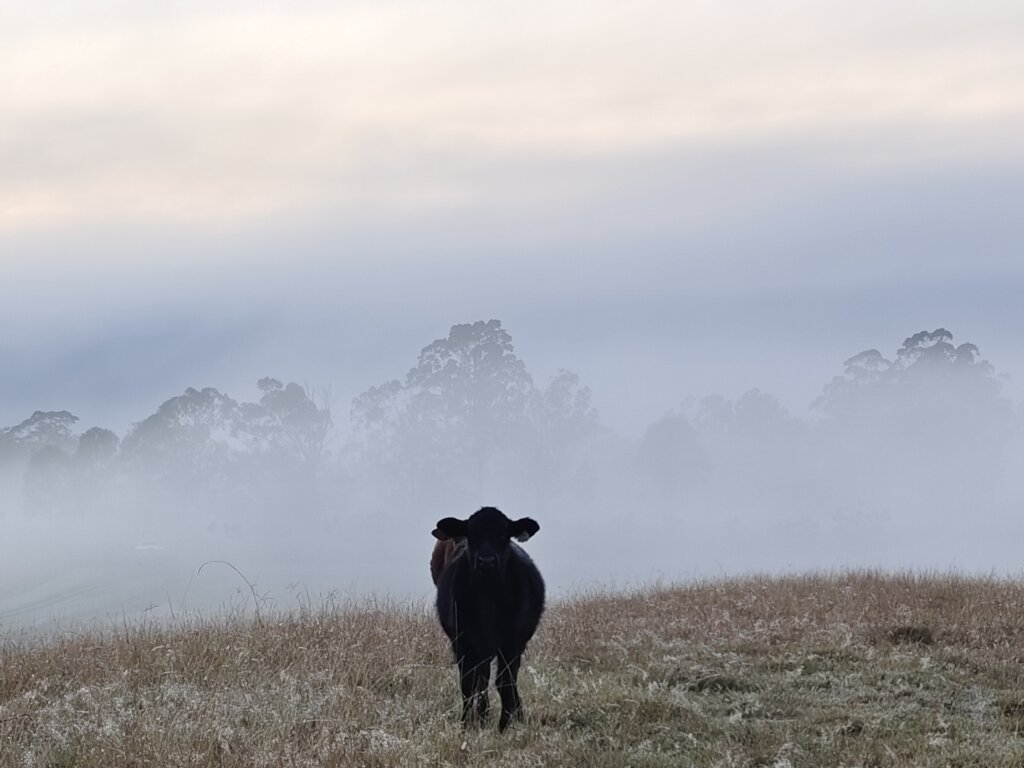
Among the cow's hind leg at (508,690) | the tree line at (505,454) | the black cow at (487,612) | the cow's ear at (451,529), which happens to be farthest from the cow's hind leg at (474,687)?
the tree line at (505,454)

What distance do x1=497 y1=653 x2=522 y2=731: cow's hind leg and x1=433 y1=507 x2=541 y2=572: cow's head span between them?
0.88 meters

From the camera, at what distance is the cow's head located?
9492 millimetres

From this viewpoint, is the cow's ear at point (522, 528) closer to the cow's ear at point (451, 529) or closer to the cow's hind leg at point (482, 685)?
the cow's ear at point (451, 529)

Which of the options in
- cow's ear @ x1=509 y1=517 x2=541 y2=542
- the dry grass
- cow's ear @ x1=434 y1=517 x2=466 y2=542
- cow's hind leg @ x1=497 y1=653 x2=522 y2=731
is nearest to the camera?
the dry grass

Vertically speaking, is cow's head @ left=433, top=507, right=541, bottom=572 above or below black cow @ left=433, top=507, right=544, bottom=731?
above

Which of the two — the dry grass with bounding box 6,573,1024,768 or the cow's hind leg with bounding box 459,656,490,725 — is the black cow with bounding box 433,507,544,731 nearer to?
the cow's hind leg with bounding box 459,656,490,725

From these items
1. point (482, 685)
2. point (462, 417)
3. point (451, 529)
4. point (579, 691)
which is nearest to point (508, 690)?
point (482, 685)

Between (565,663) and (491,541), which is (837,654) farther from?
(491,541)

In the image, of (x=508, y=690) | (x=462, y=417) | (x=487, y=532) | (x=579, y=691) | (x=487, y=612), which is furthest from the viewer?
(x=462, y=417)

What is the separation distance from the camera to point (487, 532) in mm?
9594

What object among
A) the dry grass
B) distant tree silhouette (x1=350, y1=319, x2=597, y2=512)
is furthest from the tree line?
the dry grass

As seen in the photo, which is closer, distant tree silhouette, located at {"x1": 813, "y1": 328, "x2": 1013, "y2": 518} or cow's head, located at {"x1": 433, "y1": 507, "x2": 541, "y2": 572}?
cow's head, located at {"x1": 433, "y1": 507, "x2": 541, "y2": 572}

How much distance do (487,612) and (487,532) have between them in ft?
2.53

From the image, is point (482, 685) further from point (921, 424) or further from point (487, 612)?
point (921, 424)
